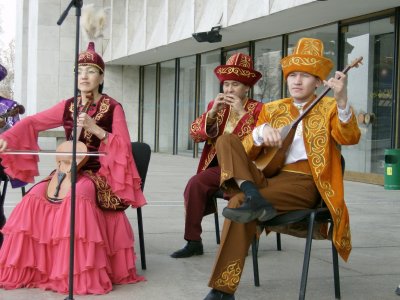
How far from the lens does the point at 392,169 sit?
10.7 m

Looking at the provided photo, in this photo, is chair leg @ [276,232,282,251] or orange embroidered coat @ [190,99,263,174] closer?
orange embroidered coat @ [190,99,263,174]

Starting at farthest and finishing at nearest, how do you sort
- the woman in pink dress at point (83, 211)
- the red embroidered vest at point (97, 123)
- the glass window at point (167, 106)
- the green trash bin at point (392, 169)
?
the glass window at point (167, 106) < the green trash bin at point (392, 169) < the red embroidered vest at point (97, 123) < the woman in pink dress at point (83, 211)

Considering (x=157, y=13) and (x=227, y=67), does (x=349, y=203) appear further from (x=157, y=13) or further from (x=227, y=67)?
(x=157, y=13)

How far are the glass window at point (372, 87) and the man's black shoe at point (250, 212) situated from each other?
27.2 feet

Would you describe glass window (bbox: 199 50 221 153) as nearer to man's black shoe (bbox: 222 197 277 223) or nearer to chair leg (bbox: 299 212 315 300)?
chair leg (bbox: 299 212 315 300)

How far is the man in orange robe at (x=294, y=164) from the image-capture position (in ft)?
12.1

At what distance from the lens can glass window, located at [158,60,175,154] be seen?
2170 centimetres

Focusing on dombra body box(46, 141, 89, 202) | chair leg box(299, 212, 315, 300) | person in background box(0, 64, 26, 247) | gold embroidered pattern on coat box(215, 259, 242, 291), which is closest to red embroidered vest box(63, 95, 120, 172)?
dombra body box(46, 141, 89, 202)

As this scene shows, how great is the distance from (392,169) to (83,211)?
24.5 ft

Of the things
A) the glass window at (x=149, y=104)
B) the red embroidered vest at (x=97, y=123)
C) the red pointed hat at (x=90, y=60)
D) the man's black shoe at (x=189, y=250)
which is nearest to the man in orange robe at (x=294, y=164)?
the red embroidered vest at (x=97, y=123)

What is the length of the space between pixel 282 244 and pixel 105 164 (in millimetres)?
2052

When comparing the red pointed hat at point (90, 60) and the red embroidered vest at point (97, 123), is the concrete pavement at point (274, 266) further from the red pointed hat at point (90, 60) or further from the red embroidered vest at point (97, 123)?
the red pointed hat at point (90, 60)

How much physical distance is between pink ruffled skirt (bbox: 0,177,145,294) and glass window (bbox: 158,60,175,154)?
17.2m

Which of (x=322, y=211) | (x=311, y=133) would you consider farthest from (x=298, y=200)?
(x=311, y=133)
